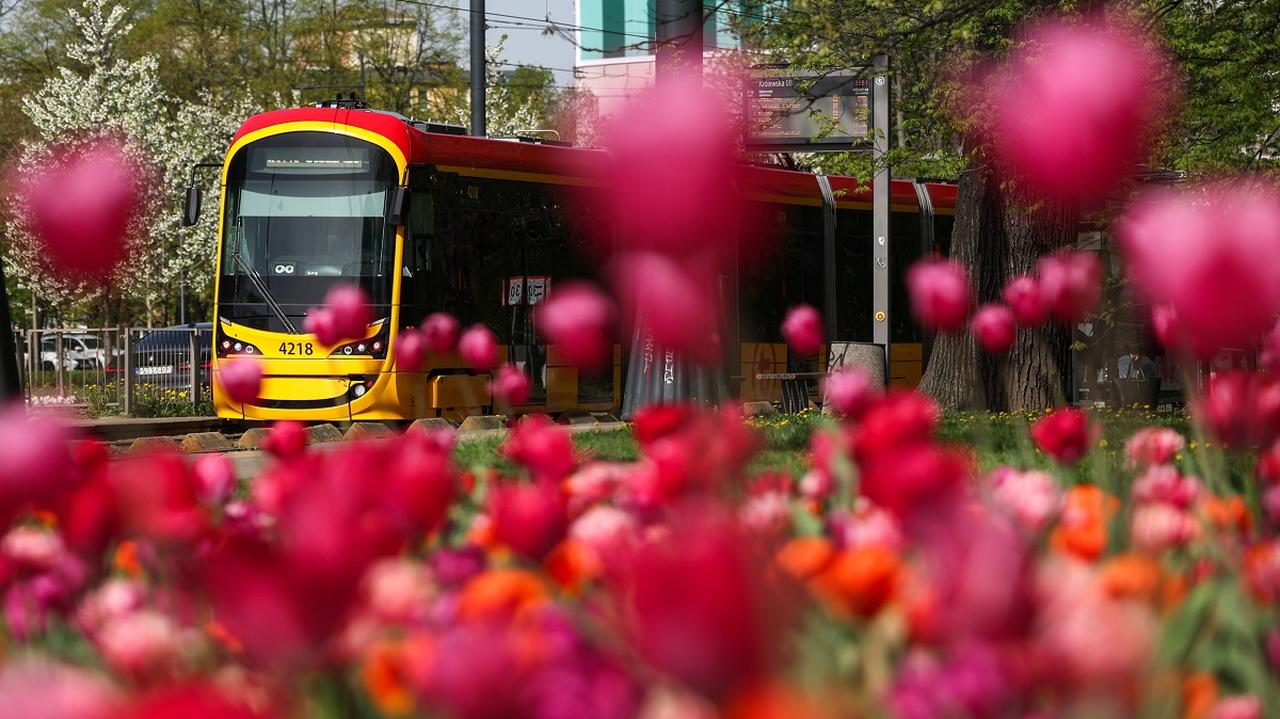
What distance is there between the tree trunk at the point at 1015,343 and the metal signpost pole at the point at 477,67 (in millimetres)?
8157

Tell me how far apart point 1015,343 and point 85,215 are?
47.0 feet

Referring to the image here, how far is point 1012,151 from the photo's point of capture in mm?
2322

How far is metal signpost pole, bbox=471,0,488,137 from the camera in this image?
75.8 feet

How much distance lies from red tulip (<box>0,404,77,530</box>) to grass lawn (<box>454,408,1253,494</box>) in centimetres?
199

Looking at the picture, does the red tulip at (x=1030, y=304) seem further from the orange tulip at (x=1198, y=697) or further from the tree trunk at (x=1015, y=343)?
the tree trunk at (x=1015, y=343)

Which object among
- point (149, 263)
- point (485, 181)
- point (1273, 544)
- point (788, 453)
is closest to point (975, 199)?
point (485, 181)

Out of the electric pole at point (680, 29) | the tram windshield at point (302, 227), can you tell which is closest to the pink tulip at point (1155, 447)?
the electric pole at point (680, 29)

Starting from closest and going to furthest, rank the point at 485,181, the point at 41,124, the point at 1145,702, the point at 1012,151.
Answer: the point at 1145,702
the point at 1012,151
the point at 485,181
the point at 41,124

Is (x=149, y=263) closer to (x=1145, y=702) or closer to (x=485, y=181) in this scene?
(x=485, y=181)

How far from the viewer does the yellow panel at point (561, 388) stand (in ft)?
64.7

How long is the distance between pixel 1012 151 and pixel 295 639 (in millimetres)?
1229

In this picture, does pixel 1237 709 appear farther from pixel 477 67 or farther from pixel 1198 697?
pixel 477 67

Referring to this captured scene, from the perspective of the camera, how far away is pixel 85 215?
6.47ft

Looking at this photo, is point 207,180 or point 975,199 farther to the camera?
point 207,180
